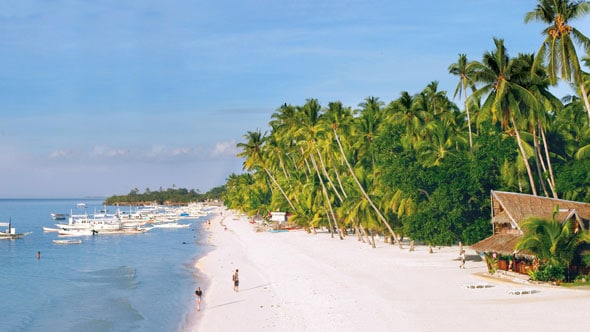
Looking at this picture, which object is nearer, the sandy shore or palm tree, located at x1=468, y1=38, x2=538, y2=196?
the sandy shore

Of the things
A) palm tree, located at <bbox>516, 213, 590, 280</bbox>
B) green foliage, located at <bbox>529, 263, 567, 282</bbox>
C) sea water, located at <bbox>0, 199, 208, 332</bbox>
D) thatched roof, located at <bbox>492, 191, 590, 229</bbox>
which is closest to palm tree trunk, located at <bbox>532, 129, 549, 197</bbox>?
thatched roof, located at <bbox>492, 191, 590, 229</bbox>

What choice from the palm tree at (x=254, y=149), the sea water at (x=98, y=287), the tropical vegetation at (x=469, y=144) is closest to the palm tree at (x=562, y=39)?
the tropical vegetation at (x=469, y=144)

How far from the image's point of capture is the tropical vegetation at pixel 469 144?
1494 inches

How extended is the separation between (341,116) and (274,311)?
110 feet

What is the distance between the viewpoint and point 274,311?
29281 mm

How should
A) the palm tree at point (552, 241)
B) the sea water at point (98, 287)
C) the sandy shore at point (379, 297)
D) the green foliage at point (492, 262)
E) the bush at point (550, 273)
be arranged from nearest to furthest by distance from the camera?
the sandy shore at point (379, 297) < the palm tree at point (552, 241) < the bush at point (550, 273) < the sea water at point (98, 287) < the green foliage at point (492, 262)

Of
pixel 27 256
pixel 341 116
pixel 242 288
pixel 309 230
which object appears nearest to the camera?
pixel 242 288

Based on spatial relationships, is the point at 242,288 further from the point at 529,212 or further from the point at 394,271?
the point at 529,212

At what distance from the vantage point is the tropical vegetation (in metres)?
37.9

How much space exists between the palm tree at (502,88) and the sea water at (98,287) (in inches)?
924

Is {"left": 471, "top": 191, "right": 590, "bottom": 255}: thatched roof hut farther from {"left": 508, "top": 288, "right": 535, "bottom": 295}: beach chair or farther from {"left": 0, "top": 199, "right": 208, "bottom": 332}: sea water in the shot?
{"left": 0, "top": 199, "right": 208, "bottom": 332}: sea water

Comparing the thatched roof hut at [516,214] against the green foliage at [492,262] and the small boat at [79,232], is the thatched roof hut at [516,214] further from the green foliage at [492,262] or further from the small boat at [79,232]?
the small boat at [79,232]

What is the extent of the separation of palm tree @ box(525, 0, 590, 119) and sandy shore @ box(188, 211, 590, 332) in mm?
11584

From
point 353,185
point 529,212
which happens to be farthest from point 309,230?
point 529,212
